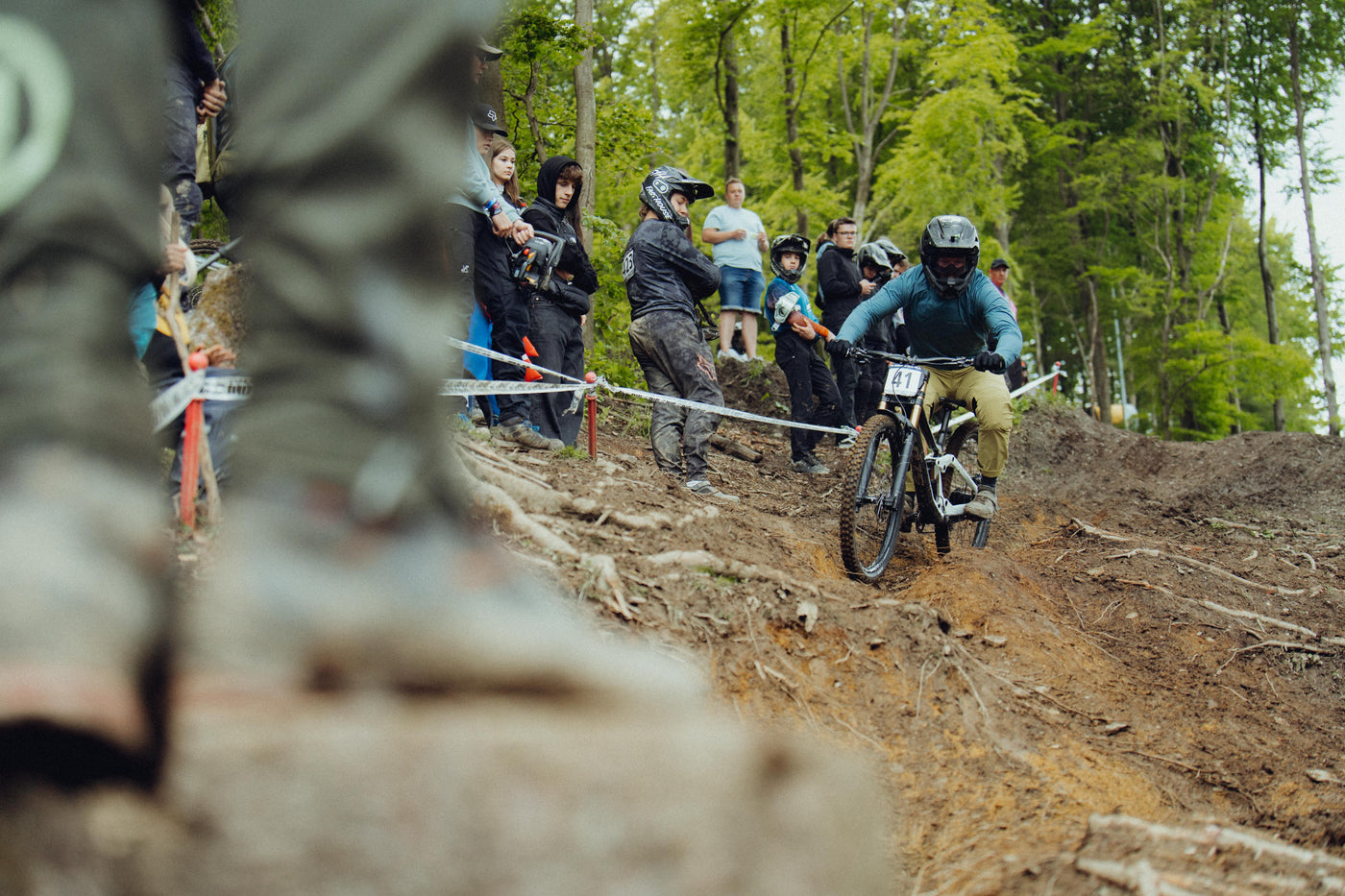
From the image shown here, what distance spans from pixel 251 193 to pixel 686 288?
18.3ft

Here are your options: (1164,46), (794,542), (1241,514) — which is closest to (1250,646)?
(794,542)

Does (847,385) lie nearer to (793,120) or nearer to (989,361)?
(989,361)

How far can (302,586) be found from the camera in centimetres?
134

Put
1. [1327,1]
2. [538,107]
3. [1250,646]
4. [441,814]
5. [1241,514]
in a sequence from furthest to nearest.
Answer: [1327,1] < [538,107] < [1241,514] < [1250,646] < [441,814]

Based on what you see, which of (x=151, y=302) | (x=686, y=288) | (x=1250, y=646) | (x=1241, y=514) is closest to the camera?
(x=151, y=302)

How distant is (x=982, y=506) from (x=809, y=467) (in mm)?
2682

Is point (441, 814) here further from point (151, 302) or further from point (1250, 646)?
point (1250, 646)

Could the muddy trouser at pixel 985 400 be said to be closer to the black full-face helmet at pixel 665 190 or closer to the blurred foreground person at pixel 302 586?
the black full-face helmet at pixel 665 190

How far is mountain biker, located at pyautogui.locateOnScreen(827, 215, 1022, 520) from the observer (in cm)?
622

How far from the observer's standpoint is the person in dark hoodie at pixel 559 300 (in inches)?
261

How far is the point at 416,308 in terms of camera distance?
1435 millimetres

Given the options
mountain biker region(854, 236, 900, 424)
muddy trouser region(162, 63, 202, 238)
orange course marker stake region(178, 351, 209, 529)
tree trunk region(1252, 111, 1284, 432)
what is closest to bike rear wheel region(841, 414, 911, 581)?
orange course marker stake region(178, 351, 209, 529)

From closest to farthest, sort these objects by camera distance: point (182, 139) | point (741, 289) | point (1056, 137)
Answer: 1. point (182, 139)
2. point (741, 289)
3. point (1056, 137)

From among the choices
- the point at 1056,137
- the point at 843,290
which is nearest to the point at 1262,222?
the point at 1056,137
